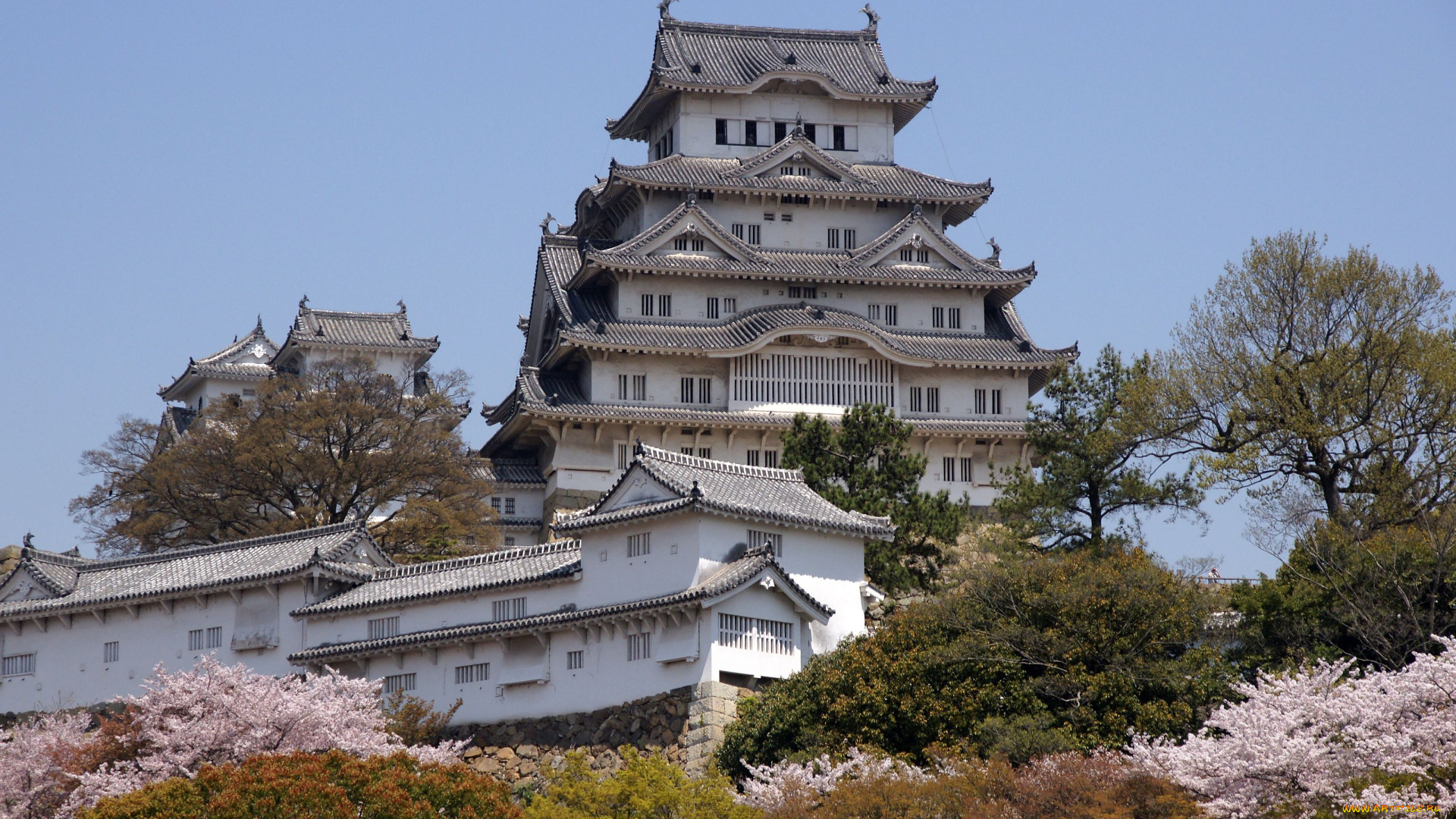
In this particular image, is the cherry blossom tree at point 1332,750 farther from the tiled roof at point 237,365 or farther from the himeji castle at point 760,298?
the tiled roof at point 237,365

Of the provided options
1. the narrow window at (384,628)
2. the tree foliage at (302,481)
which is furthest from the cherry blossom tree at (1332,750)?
the tree foliage at (302,481)

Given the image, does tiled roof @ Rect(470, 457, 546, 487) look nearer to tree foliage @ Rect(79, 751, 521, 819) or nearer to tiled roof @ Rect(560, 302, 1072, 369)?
tiled roof @ Rect(560, 302, 1072, 369)

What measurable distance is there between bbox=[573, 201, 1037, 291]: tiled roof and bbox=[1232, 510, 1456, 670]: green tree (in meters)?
25.4

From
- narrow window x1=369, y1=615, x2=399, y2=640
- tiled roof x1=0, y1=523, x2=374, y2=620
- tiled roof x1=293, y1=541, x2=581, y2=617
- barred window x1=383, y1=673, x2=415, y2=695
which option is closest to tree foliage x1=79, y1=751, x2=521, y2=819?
tiled roof x1=293, y1=541, x2=581, y2=617

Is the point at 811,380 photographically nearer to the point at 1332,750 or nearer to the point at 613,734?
the point at 613,734

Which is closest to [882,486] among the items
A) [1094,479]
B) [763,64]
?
[1094,479]

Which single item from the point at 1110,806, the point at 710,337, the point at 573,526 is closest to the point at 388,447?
the point at 710,337

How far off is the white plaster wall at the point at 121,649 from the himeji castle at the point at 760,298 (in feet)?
50.8

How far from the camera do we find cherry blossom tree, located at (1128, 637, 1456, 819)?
27.5 meters

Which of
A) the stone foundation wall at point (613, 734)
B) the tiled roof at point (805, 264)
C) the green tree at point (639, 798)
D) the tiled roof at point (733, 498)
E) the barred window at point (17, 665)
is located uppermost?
the tiled roof at point (805, 264)

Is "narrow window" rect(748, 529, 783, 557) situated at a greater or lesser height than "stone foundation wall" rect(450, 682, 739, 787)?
greater

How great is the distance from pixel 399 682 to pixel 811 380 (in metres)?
22.5

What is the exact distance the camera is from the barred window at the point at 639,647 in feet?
129

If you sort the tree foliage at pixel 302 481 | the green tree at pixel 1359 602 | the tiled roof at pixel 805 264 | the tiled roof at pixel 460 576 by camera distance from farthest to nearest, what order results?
the tiled roof at pixel 805 264
the tree foliage at pixel 302 481
the tiled roof at pixel 460 576
the green tree at pixel 1359 602
